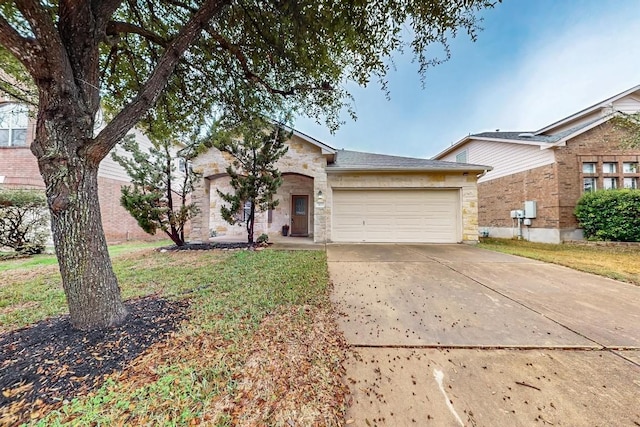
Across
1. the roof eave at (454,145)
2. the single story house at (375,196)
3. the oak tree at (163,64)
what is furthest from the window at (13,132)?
the roof eave at (454,145)

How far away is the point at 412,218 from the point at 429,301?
659cm

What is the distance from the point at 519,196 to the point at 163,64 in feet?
45.5

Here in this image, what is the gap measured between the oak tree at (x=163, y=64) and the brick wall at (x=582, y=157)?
30.7 feet

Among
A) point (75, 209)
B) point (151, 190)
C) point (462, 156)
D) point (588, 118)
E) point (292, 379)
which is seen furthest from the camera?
point (462, 156)

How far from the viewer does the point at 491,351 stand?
7.22 ft

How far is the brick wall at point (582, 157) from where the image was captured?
9.55 m

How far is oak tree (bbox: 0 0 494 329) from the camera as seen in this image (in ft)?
6.85

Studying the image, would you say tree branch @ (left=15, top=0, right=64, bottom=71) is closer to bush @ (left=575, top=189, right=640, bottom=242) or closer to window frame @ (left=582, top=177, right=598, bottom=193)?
bush @ (left=575, top=189, right=640, bottom=242)

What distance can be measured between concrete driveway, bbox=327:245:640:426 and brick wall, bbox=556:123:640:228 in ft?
23.4

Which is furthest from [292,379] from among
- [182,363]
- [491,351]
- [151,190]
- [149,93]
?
[151,190]

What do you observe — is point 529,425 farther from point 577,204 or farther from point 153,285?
point 577,204

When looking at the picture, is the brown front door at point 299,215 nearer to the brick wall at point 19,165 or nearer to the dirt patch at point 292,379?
the brick wall at point 19,165

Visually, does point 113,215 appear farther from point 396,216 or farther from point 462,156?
point 462,156

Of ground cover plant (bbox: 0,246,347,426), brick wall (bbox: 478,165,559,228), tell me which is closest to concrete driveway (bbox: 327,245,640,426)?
ground cover plant (bbox: 0,246,347,426)
